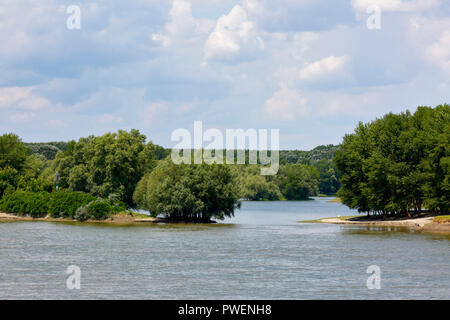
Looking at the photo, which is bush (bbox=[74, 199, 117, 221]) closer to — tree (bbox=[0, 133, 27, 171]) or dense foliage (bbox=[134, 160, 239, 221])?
dense foliage (bbox=[134, 160, 239, 221])

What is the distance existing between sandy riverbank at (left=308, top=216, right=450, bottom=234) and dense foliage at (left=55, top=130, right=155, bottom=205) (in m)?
33.6

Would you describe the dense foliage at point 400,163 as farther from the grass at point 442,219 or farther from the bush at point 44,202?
the bush at point 44,202

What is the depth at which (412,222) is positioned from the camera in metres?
90.9

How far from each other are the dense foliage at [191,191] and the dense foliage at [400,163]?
20832 mm

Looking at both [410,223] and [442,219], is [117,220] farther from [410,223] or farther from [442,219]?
[442,219]

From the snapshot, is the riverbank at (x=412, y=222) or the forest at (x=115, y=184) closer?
the riverbank at (x=412, y=222)

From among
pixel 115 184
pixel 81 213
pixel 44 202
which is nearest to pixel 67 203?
pixel 81 213

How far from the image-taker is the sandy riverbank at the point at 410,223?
81375mm

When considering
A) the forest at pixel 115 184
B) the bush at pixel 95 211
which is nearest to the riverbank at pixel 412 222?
the forest at pixel 115 184

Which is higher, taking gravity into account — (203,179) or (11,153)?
(11,153)

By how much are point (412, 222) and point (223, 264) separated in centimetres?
4972
